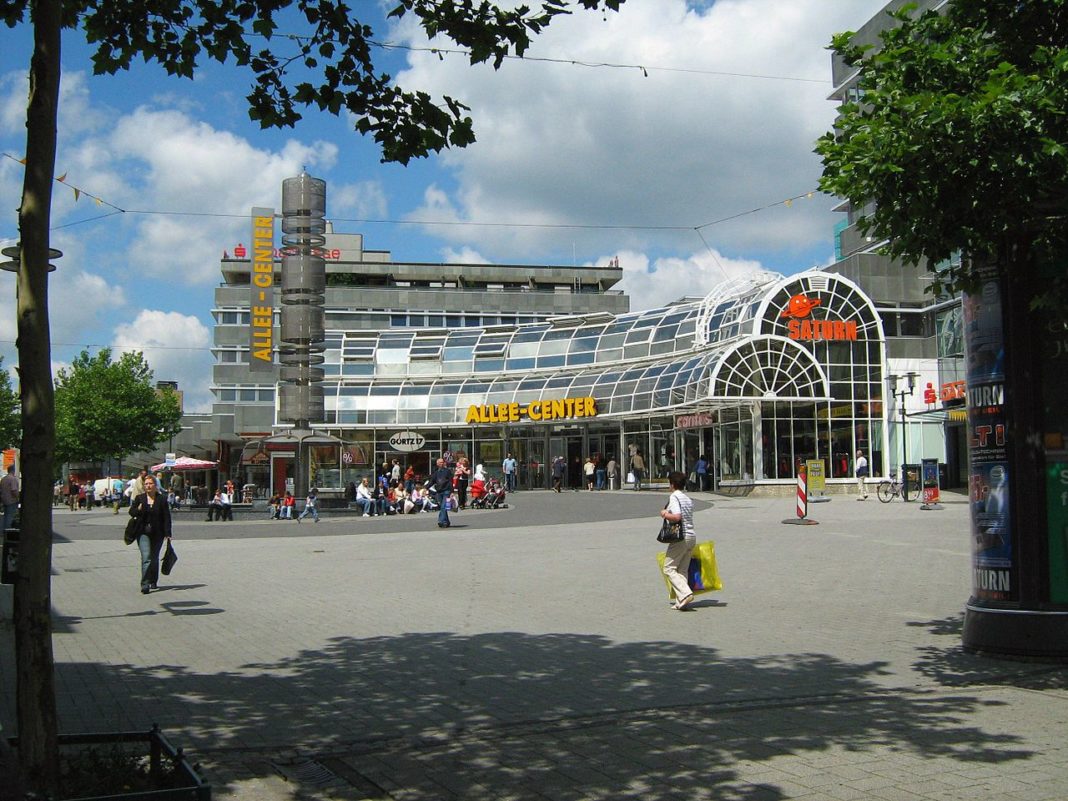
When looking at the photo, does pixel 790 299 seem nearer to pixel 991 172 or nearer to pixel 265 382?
pixel 991 172

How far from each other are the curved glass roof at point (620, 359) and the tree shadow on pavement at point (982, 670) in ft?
98.7

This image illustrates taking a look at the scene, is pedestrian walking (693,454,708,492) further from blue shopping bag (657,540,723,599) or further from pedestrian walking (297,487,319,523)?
blue shopping bag (657,540,723,599)

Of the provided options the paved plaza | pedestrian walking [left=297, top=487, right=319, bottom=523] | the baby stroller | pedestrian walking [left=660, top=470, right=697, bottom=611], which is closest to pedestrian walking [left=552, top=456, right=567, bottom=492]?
the baby stroller

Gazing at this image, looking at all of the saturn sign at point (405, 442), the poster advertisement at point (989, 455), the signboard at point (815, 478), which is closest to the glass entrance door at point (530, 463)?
the saturn sign at point (405, 442)

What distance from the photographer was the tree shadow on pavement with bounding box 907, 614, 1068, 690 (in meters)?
7.95

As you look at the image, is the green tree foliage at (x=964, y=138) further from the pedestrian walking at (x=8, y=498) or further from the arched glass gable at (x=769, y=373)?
the arched glass gable at (x=769, y=373)

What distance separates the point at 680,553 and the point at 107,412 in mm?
62615

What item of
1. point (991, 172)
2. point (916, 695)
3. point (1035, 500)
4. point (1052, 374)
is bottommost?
point (916, 695)

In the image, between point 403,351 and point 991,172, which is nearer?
point 991,172

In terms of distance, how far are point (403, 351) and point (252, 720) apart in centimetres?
5059

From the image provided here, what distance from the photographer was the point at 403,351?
57.1 m

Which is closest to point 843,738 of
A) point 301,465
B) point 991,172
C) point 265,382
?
point 991,172

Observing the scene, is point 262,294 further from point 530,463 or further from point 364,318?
point 364,318

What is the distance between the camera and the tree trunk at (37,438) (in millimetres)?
4504
